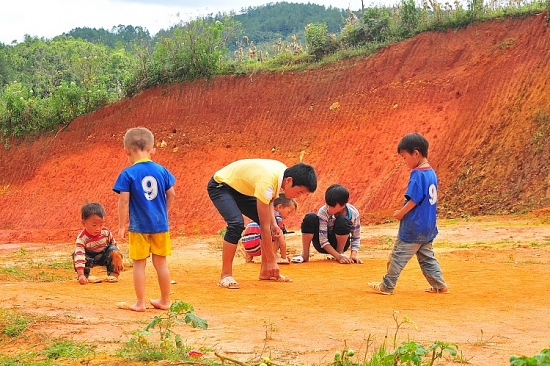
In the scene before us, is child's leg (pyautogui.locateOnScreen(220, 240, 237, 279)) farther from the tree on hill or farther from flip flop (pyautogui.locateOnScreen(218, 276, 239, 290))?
the tree on hill

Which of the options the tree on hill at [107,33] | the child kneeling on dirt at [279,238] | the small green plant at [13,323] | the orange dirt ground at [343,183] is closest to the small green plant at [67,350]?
the orange dirt ground at [343,183]

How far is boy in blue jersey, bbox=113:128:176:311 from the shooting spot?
22.0ft

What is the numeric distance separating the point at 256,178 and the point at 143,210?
166 centimetres

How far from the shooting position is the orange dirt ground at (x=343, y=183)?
19.6 ft

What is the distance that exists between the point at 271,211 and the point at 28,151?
73.8ft

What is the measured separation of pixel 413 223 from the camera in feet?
24.8

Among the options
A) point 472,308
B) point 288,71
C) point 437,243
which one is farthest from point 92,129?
point 472,308

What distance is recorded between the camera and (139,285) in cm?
671

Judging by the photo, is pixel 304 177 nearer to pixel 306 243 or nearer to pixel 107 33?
pixel 306 243

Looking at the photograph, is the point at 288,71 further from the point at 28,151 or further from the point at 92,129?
the point at 28,151

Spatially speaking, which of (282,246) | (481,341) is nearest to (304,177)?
(282,246)

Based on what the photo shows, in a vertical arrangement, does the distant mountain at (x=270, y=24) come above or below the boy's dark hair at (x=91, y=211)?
above

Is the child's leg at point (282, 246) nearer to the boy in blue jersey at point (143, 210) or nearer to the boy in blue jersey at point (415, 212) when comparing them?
the boy in blue jersey at point (415, 212)

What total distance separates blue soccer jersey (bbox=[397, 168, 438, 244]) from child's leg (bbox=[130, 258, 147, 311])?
2590 mm
